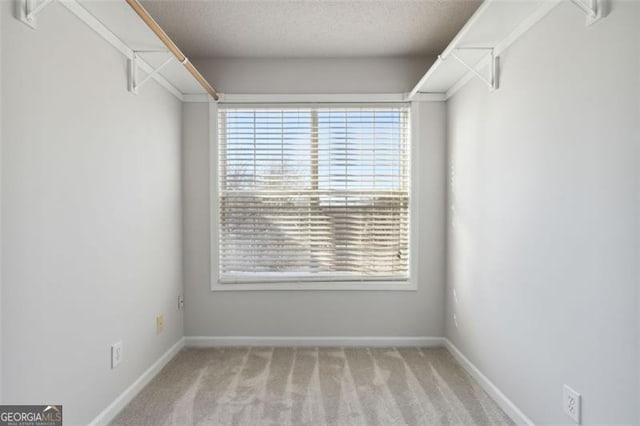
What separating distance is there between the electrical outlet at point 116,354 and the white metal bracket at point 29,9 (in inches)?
65.8

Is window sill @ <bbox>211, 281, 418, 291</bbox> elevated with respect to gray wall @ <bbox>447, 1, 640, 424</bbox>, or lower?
lower

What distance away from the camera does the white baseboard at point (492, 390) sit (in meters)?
2.27

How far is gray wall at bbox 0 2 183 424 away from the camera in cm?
161

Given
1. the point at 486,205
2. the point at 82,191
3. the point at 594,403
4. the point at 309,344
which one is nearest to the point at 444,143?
the point at 486,205

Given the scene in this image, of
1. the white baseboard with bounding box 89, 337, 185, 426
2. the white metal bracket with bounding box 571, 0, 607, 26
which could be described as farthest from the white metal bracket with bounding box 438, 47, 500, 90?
the white baseboard with bounding box 89, 337, 185, 426

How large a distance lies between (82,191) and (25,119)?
1.56ft

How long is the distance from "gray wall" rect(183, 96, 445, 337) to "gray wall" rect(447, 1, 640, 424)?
69cm

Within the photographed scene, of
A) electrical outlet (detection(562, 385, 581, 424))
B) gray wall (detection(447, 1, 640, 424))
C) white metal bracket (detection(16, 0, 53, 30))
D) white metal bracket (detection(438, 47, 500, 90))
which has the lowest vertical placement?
electrical outlet (detection(562, 385, 581, 424))

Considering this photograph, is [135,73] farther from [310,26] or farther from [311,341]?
[311,341]

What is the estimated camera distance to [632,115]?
149 centimetres

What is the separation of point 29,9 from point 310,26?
1790 millimetres

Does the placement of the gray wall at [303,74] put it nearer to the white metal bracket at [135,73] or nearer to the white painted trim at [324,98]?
the white painted trim at [324,98]

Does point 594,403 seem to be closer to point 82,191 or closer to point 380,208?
point 380,208

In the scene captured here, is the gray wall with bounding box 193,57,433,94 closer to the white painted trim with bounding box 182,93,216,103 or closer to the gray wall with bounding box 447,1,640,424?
the white painted trim with bounding box 182,93,216,103
